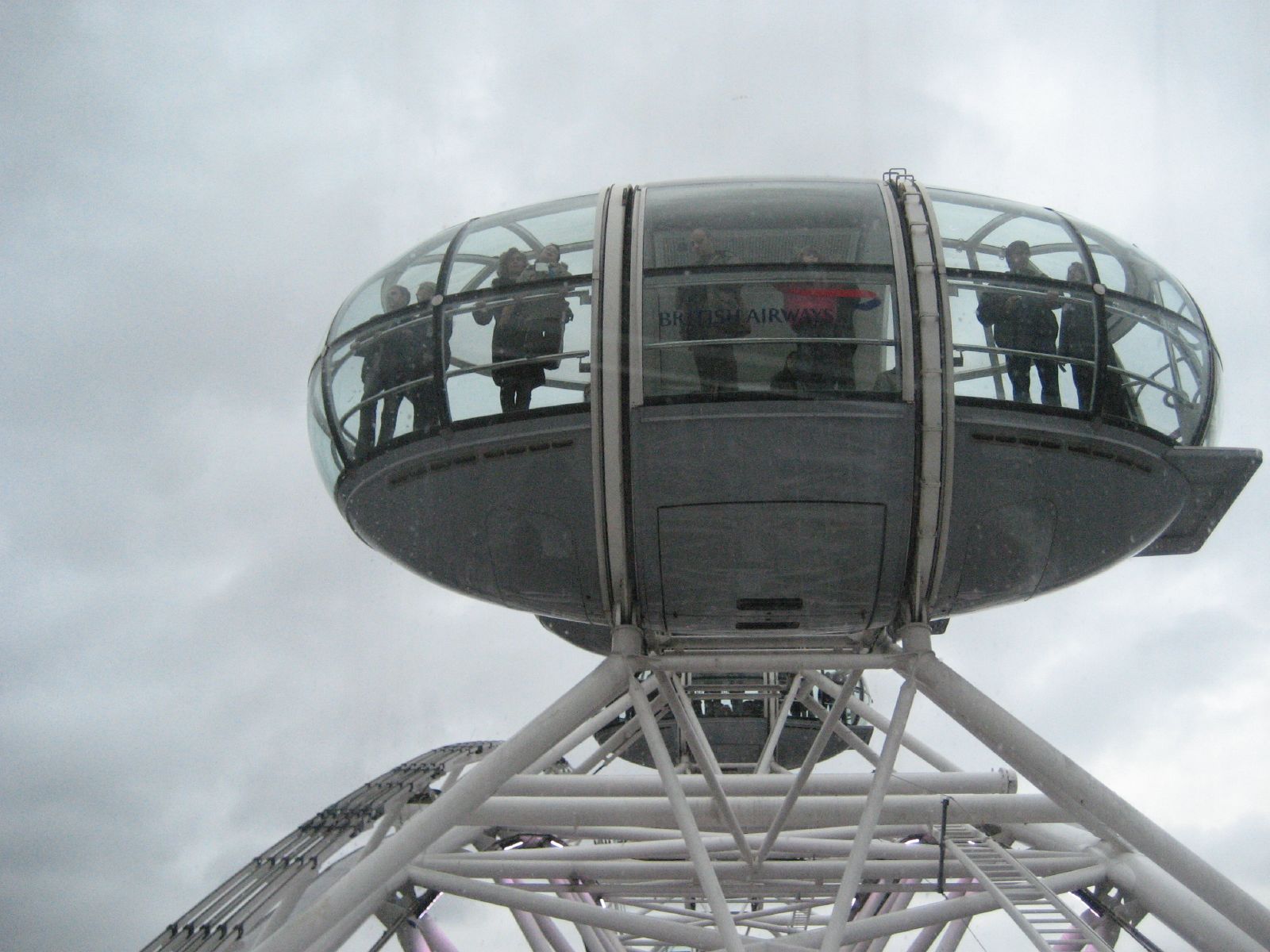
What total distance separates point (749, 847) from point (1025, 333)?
4.99 m

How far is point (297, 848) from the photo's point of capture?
14086 mm

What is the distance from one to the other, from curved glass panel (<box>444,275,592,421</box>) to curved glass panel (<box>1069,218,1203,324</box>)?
3.20m

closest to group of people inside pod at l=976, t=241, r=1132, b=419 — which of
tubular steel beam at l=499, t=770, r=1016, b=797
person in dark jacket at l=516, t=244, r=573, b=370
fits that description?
person in dark jacket at l=516, t=244, r=573, b=370

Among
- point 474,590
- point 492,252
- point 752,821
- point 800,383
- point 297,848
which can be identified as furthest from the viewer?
point 297,848

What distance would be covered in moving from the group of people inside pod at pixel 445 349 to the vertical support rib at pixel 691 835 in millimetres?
2064

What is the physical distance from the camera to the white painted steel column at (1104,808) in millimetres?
7500

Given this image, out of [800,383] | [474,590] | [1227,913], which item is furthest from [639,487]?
[1227,913]

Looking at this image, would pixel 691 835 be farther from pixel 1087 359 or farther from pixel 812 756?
pixel 1087 359

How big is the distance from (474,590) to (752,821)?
3.59 m

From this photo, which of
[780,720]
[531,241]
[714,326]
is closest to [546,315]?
[531,241]

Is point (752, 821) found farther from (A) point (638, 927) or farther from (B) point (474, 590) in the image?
(B) point (474, 590)

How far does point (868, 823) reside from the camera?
7805 millimetres

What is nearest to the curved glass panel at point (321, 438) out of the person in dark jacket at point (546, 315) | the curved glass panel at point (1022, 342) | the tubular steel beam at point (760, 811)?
the person in dark jacket at point (546, 315)

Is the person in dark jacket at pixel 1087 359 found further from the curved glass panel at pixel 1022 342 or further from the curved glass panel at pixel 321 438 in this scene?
the curved glass panel at pixel 321 438
